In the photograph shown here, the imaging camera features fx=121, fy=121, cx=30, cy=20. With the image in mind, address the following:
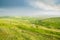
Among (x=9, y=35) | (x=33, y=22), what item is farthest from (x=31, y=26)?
(x=9, y=35)

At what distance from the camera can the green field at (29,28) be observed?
4172 millimetres

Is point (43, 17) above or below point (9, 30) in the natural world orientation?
above

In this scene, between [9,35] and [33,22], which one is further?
[33,22]

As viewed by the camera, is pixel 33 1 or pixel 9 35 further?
pixel 33 1

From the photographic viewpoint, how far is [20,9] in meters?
4.59

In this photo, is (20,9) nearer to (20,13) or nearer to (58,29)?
(20,13)

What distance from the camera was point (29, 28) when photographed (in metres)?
4.39

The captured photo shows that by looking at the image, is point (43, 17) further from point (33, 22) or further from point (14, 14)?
point (14, 14)

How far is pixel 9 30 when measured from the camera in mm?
4262

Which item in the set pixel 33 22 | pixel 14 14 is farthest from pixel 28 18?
pixel 14 14

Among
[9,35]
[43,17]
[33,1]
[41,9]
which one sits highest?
[33,1]

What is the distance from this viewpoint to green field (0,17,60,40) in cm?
417

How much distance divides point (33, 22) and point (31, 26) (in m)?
0.18

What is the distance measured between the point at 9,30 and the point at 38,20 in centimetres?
113
